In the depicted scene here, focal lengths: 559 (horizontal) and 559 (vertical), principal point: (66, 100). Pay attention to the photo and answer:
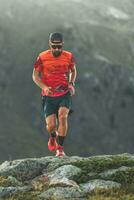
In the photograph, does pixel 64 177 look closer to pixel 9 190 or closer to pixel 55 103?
pixel 9 190

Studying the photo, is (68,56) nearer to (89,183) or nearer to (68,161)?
(68,161)

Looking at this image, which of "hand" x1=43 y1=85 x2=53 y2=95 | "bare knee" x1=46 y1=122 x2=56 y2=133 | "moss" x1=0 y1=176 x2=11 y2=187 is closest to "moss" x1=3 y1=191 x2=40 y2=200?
"moss" x1=0 y1=176 x2=11 y2=187

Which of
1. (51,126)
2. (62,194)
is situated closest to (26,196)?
(62,194)

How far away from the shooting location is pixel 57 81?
19.2 meters

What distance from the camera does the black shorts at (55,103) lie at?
756 inches

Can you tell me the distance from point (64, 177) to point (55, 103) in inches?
188

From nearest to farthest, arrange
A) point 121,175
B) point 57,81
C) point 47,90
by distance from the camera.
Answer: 1. point 121,175
2. point 47,90
3. point 57,81

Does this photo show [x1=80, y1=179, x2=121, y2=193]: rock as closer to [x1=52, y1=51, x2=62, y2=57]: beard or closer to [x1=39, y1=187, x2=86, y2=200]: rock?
[x1=39, y1=187, x2=86, y2=200]: rock

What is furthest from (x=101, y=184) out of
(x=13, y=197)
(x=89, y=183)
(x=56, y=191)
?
(x=13, y=197)

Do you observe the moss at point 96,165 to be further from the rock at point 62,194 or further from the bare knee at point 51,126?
the bare knee at point 51,126

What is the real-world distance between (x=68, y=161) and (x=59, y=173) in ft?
4.38

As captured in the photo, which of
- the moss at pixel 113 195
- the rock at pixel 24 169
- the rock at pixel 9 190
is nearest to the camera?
the moss at pixel 113 195

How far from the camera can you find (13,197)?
13.8 meters

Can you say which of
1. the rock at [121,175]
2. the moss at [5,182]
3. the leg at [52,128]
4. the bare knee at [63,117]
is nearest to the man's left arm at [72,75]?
the bare knee at [63,117]
